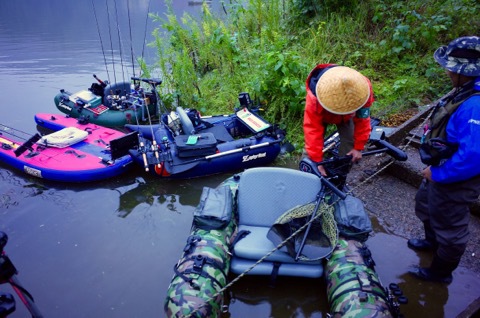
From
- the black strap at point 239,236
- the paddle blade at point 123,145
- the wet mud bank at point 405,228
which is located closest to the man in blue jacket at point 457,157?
the wet mud bank at point 405,228

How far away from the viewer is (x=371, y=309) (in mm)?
2211

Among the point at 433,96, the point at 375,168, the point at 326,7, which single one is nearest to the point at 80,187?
the point at 375,168

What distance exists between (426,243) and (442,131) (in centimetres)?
136

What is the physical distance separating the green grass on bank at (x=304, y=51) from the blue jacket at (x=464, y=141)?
3031 millimetres

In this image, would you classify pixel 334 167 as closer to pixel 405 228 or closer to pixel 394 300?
pixel 394 300

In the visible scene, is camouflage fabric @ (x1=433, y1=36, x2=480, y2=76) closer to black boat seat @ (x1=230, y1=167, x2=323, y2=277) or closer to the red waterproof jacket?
the red waterproof jacket

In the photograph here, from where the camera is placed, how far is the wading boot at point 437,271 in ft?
8.98

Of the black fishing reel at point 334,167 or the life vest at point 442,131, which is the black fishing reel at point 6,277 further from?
the life vest at point 442,131

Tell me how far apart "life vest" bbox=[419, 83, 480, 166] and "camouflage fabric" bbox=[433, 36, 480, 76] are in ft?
0.39

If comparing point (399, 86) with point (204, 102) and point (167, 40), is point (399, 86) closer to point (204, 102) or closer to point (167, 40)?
point (204, 102)

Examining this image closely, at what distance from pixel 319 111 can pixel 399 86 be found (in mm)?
3364

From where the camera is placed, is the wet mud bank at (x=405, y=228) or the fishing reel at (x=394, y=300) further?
the wet mud bank at (x=405, y=228)

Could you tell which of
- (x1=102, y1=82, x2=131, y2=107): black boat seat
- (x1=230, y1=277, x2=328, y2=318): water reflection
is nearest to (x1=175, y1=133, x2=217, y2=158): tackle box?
(x1=230, y1=277, x2=328, y2=318): water reflection

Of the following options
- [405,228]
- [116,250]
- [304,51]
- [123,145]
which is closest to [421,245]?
[405,228]
